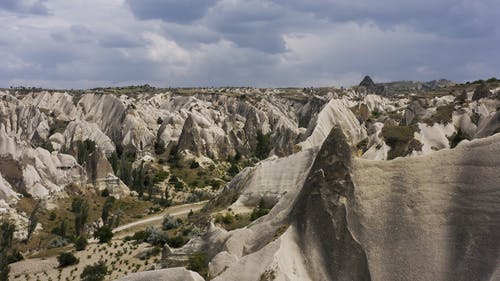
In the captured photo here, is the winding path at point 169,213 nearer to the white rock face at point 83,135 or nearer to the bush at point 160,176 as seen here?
the bush at point 160,176

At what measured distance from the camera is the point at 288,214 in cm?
1841

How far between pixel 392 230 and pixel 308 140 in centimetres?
3759

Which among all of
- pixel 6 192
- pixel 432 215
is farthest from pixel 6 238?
pixel 432 215

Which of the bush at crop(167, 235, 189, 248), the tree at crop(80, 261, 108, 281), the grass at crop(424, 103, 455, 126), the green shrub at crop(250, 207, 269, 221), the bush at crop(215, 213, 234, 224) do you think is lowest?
the tree at crop(80, 261, 108, 281)

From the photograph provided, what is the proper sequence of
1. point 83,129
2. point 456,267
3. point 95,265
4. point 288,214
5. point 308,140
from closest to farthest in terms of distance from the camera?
point 456,267 < point 288,214 < point 95,265 < point 308,140 < point 83,129

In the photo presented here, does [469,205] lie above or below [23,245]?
above

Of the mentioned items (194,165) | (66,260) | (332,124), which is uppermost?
(332,124)

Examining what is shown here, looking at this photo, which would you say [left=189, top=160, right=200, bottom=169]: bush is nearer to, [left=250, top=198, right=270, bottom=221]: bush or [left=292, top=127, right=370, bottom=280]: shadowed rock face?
[left=250, top=198, right=270, bottom=221]: bush

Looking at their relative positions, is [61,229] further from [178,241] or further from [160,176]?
[160,176]

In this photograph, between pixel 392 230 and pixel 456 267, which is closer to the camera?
pixel 456 267

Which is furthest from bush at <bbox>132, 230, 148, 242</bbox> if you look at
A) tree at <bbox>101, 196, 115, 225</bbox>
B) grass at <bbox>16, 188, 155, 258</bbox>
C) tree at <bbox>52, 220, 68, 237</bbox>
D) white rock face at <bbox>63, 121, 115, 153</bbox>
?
white rock face at <bbox>63, 121, 115, 153</bbox>

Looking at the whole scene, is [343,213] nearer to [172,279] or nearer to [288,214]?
[288,214]

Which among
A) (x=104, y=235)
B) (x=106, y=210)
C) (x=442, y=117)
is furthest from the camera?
(x=106, y=210)

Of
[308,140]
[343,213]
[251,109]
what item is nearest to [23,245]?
[308,140]
